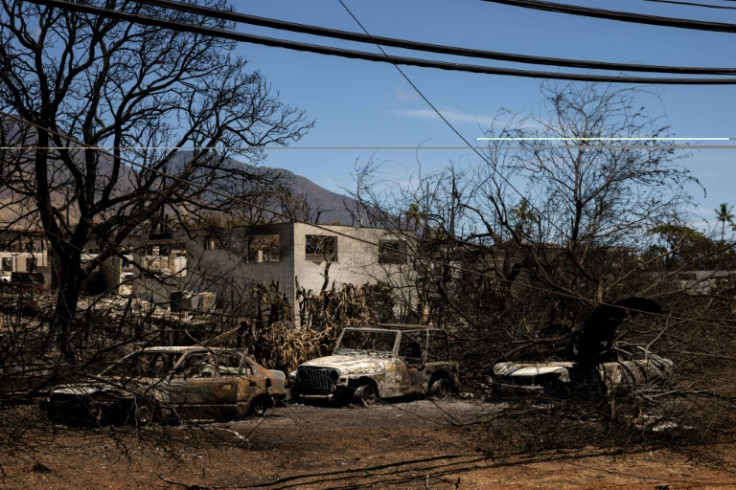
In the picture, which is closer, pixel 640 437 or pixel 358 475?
pixel 358 475

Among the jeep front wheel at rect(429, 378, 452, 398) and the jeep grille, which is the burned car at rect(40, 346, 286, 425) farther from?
the jeep front wheel at rect(429, 378, 452, 398)

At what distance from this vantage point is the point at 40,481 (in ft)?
33.6

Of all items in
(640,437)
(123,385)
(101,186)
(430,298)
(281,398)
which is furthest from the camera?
(101,186)

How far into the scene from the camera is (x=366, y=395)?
56.1 ft

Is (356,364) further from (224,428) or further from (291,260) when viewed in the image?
(291,260)

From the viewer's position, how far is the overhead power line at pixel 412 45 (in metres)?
7.39

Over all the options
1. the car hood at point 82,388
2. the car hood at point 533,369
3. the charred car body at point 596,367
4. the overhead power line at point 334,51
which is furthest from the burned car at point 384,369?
the overhead power line at point 334,51

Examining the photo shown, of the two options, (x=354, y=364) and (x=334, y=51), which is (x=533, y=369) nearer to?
(x=354, y=364)

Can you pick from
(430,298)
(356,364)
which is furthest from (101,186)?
(356,364)

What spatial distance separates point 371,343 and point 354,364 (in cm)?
187

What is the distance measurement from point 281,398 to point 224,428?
255 centimetres

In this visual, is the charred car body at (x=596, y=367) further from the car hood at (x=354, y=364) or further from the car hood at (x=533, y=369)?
the car hood at (x=354, y=364)

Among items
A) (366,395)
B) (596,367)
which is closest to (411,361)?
(366,395)

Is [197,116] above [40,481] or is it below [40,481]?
above
